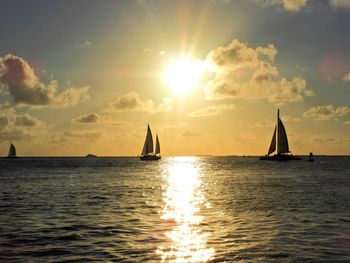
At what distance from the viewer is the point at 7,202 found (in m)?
46.3

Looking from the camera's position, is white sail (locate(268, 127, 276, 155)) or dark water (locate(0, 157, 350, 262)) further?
white sail (locate(268, 127, 276, 155))

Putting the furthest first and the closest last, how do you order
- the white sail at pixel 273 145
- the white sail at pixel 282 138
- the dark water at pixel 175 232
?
the white sail at pixel 273 145 → the white sail at pixel 282 138 → the dark water at pixel 175 232

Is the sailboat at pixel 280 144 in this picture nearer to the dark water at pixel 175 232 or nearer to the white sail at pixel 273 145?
the white sail at pixel 273 145

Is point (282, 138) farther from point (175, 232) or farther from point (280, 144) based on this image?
point (175, 232)

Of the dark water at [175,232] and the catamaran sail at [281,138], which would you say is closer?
the dark water at [175,232]

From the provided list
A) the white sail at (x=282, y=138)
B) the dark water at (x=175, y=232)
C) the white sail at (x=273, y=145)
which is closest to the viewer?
the dark water at (x=175, y=232)

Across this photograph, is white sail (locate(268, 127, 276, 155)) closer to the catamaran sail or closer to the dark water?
the catamaran sail

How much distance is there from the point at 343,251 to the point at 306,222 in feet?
31.2

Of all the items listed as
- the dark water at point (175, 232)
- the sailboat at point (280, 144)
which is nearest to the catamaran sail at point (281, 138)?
the sailboat at point (280, 144)

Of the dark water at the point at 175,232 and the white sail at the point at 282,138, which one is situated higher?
the white sail at the point at 282,138

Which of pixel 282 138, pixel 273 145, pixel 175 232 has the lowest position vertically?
pixel 175 232

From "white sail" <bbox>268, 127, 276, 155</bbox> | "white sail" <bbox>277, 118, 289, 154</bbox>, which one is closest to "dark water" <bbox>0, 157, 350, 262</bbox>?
"white sail" <bbox>277, 118, 289, 154</bbox>

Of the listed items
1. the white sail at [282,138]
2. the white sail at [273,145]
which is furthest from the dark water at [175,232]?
the white sail at [273,145]

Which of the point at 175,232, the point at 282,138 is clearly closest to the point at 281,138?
the point at 282,138
